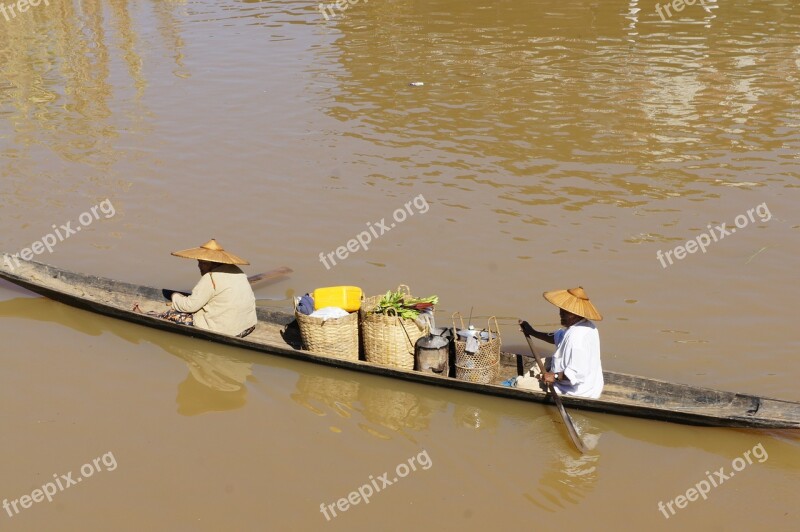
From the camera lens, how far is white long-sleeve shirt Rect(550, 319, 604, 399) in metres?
5.93

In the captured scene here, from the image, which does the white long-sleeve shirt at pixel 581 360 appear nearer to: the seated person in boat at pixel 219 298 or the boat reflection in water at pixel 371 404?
the boat reflection in water at pixel 371 404

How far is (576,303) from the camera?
19.4ft

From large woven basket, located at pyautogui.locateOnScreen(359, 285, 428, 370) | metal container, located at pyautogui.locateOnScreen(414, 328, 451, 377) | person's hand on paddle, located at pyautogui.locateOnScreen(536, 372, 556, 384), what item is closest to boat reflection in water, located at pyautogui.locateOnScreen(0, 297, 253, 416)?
large woven basket, located at pyautogui.locateOnScreen(359, 285, 428, 370)

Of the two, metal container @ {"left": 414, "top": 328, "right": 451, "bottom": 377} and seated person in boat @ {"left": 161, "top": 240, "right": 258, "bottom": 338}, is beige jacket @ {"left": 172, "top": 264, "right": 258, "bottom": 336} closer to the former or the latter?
seated person in boat @ {"left": 161, "top": 240, "right": 258, "bottom": 338}

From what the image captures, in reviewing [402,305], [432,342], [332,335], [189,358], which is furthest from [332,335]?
[189,358]

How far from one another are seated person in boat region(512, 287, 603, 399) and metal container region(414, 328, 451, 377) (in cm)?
81

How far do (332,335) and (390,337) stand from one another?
48cm

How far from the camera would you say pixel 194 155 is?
11.5 m

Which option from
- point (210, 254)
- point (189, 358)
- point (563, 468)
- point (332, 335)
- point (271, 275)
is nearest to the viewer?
point (563, 468)

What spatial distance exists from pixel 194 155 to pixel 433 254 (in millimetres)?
4307

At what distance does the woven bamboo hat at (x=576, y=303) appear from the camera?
5.88 m

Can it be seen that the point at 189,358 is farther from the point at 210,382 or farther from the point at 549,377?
the point at 549,377

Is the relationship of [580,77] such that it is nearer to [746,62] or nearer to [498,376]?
[746,62]

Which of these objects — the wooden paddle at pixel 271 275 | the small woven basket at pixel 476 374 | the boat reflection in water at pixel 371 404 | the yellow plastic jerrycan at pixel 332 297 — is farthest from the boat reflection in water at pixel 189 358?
the small woven basket at pixel 476 374
